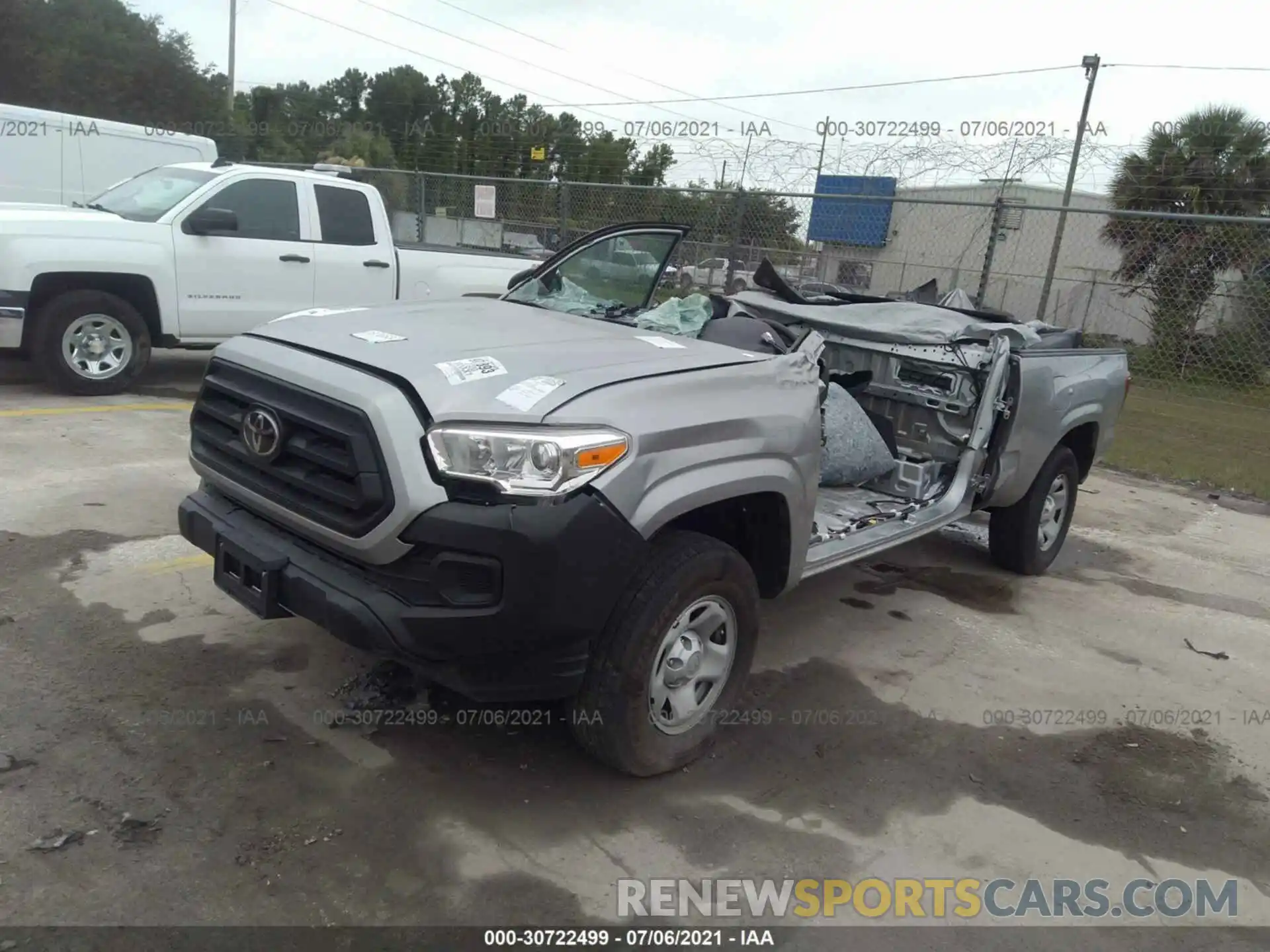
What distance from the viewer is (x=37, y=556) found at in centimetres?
439

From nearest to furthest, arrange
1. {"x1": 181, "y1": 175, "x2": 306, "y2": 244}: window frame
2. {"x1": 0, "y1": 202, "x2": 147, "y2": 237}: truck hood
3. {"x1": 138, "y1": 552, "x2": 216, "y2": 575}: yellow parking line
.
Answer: {"x1": 138, "y1": 552, "x2": 216, "y2": 575}: yellow parking line < {"x1": 0, "y1": 202, "x2": 147, "y2": 237}: truck hood < {"x1": 181, "y1": 175, "x2": 306, "y2": 244}: window frame

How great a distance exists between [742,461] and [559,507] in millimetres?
782

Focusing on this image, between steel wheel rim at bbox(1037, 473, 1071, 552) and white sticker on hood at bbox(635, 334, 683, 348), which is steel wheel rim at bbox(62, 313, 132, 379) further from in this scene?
steel wheel rim at bbox(1037, 473, 1071, 552)

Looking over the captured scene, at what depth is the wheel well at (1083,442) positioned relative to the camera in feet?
19.1

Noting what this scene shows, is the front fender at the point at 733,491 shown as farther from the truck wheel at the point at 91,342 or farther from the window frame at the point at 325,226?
the window frame at the point at 325,226

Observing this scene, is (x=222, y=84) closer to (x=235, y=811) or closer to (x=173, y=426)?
(x=173, y=426)

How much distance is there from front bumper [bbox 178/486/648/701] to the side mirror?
17.9 feet

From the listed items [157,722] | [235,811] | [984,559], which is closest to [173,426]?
[157,722]

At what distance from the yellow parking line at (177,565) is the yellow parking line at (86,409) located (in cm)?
300

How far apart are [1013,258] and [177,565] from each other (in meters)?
18.2

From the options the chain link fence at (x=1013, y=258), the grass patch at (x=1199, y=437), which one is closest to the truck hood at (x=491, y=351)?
the grass patch at (x=1199, y=437)

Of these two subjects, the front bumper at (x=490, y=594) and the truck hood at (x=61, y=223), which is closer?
the front bumper at (x=490, y=594)

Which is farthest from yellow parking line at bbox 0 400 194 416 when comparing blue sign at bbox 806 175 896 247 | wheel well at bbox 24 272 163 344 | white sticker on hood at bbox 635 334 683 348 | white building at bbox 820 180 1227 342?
white building at bbox 820 180 1227 342

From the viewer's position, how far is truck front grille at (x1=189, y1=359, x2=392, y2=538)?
2.70 m
